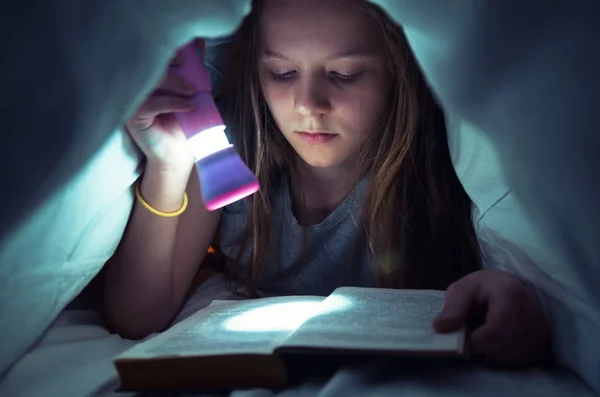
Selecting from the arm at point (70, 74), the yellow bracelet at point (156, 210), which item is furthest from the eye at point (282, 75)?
the arm at point (70, 74)

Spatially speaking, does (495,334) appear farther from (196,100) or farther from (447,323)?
(196,100)

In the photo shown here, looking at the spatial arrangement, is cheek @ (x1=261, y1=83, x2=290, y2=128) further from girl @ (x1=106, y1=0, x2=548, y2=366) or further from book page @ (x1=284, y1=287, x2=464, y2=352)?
book page @ (x1=284, y1=287, x2=464, y2=352)

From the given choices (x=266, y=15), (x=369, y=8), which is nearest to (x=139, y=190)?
(x=266, y=15)

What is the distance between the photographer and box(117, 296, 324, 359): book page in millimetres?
596

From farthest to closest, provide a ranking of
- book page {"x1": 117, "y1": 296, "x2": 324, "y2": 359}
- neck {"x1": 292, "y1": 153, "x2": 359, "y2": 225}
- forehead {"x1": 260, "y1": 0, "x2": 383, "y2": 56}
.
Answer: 1. neck {"x1": 292, "y1": 153, "x2": 359, "y2": 225}
2. forehead {"x1": 260, "y1": 0, "x2": 383, "y2": 56}
3. book page {"x1": 117, "y1": 296, "x2": 324, "y2": 359}

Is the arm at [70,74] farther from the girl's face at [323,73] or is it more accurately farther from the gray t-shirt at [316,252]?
the gray t-shirt at [316,252]

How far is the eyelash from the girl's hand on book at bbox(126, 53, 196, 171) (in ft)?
0.52

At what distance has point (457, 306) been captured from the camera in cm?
63

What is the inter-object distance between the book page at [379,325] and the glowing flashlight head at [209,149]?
17cm

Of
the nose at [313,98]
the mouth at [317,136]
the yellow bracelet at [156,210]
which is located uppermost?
the nose at [313,98]

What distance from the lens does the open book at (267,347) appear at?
1.87ft

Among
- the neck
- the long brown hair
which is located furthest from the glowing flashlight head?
the neck

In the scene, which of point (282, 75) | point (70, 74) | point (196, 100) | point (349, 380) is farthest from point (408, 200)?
point (70, 74)

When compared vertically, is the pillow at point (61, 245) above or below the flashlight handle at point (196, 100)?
below
